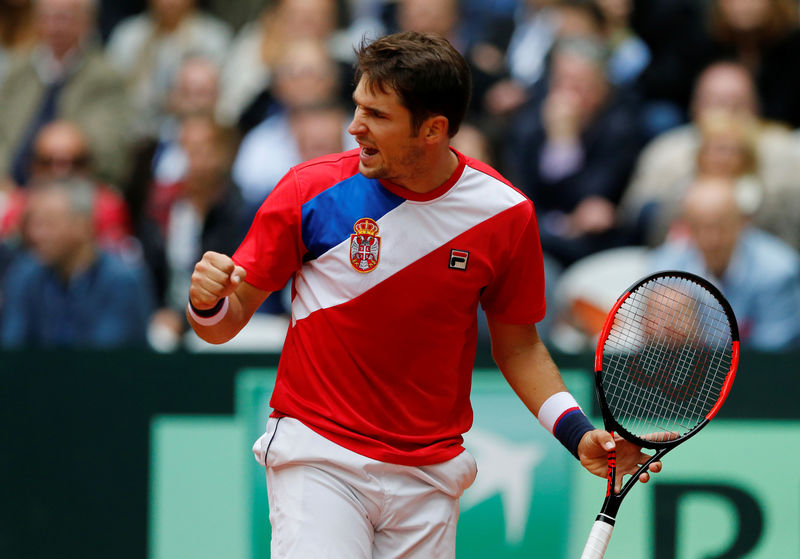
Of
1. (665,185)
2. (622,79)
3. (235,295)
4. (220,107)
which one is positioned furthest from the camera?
(220,107)

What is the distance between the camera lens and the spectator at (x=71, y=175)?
21.8 ft

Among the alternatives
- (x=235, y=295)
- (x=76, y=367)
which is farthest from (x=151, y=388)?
(x=235, y=295)

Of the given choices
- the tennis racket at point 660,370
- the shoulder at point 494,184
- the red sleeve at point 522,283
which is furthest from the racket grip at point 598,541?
the shoulder at point 494,184

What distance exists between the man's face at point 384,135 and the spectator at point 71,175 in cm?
383

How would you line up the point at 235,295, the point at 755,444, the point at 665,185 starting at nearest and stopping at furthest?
the point at 235,295, the point at 755,444, the point at 665,185

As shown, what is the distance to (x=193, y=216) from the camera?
262 inches

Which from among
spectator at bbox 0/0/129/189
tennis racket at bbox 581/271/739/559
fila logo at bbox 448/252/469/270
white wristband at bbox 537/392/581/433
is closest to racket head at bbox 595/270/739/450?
tennis racket at bbox 581/271/739/559

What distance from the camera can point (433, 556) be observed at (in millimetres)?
3119

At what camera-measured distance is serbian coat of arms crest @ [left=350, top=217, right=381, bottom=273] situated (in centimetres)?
307

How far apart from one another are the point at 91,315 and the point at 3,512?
1060 millimetres

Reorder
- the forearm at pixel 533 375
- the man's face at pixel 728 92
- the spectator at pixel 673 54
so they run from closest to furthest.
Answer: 1. the forearm at pixel 533 375
2. the man's face at pixel 728 92
3. the spectator at pixel 673 54

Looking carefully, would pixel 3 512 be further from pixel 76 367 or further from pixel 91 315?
pixel 91 315

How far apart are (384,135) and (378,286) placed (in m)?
0.40

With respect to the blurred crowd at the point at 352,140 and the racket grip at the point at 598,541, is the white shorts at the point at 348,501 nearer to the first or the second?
the racket grip at the point at 598,541
